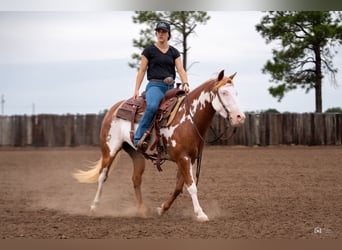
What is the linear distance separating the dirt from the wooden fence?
27 cm

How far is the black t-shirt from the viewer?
20.3 ft

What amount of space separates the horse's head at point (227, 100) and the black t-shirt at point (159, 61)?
2.44ft

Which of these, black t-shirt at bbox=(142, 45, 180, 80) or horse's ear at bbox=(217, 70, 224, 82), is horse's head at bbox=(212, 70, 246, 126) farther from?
black t-shirt at bbox=(142, 45, 180, 80)

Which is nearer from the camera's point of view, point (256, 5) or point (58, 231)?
point (58, 231)

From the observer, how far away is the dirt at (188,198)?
215 inches

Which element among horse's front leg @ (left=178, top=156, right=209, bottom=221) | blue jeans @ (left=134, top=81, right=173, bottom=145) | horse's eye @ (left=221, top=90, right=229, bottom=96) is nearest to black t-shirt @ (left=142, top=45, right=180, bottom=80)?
blue jeans @ (left=134, top=81, right=173, bottom=145)

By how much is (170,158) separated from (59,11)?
234 cm

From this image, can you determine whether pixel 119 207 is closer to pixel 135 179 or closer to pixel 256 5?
pixel 135 179

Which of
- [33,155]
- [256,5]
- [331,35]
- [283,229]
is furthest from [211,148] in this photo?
[283,229]

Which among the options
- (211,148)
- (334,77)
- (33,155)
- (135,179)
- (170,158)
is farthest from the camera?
(211,148)

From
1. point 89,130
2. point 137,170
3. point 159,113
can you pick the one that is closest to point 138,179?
point 137,170

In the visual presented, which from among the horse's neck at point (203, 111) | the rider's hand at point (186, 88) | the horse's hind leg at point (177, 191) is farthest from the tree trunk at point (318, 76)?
the horse's hind leg at point (177, 191)

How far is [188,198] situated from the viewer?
7.67 m

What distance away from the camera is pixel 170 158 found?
5.99 metres
